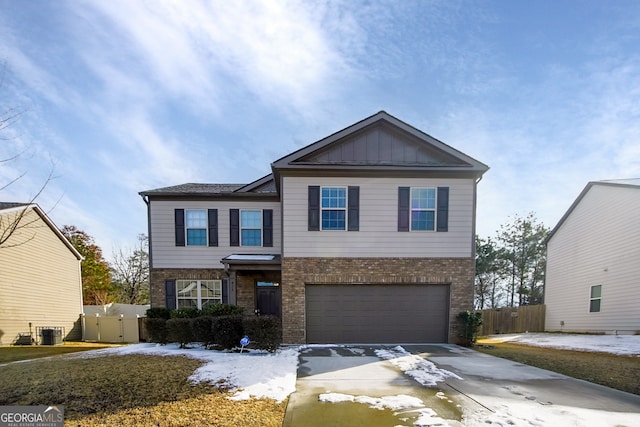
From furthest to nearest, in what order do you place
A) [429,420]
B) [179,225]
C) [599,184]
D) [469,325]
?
[599,184], [179,225], [469,325], [429,420]

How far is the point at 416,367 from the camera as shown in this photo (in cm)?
684

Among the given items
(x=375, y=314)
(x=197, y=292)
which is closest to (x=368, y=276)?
(x=375, y=314)

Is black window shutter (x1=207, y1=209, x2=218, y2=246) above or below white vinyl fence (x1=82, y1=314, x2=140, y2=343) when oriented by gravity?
above

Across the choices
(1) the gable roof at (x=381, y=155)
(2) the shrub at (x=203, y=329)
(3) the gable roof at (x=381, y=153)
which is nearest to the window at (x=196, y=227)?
(2) the shrub at (x=203, y=329)

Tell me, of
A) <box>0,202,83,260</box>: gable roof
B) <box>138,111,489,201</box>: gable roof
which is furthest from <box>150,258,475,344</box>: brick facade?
<box>0,202,83,260</box>: gable roof

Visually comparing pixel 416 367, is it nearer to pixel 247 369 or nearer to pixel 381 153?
pixel 247 369

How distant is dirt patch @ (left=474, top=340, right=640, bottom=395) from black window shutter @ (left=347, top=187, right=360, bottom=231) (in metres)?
5.49

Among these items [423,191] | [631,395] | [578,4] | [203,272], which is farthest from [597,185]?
[203,272]

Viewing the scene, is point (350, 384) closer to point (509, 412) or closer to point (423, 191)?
point (509, 412)

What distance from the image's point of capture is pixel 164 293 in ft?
39.0

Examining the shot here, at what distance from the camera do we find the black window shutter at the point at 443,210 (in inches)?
398

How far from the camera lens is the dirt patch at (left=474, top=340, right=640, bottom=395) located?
6053 mm

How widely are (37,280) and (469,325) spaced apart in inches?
744

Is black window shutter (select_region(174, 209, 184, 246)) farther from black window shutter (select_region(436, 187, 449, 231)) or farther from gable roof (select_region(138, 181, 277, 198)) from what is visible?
black window shutter (select_region(436, 187, 449, 231))
